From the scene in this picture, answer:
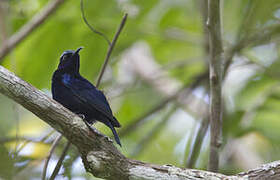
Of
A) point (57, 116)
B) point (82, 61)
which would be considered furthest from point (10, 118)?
point (57, 116)

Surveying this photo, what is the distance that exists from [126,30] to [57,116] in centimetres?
356

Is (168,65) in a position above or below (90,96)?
above

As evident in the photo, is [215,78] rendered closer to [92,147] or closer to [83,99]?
[83,99]

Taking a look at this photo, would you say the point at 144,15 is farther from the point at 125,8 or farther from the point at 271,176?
the point at 271,176

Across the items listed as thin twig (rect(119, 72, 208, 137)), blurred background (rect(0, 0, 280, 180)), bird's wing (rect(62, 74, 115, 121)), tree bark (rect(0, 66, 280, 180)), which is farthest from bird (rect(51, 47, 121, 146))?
thin twig (rect(119, 72, 208, 137))

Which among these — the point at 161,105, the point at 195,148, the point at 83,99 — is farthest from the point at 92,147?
the point at 161,105

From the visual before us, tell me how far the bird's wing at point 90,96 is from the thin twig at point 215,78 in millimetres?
1041

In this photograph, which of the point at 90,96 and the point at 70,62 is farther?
the point at 70,62

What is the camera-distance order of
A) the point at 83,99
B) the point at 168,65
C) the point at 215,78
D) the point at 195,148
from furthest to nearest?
the point at 168,65, the point at 195,148, the point at 83,99, the point at 215,78

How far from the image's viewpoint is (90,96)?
470 centimetres

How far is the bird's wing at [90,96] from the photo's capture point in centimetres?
461

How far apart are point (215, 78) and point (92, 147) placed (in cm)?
152

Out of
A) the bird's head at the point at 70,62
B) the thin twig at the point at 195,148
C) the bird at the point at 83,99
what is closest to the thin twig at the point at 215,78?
the thin twig at the point at 195,148

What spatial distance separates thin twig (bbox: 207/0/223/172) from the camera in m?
4.12
